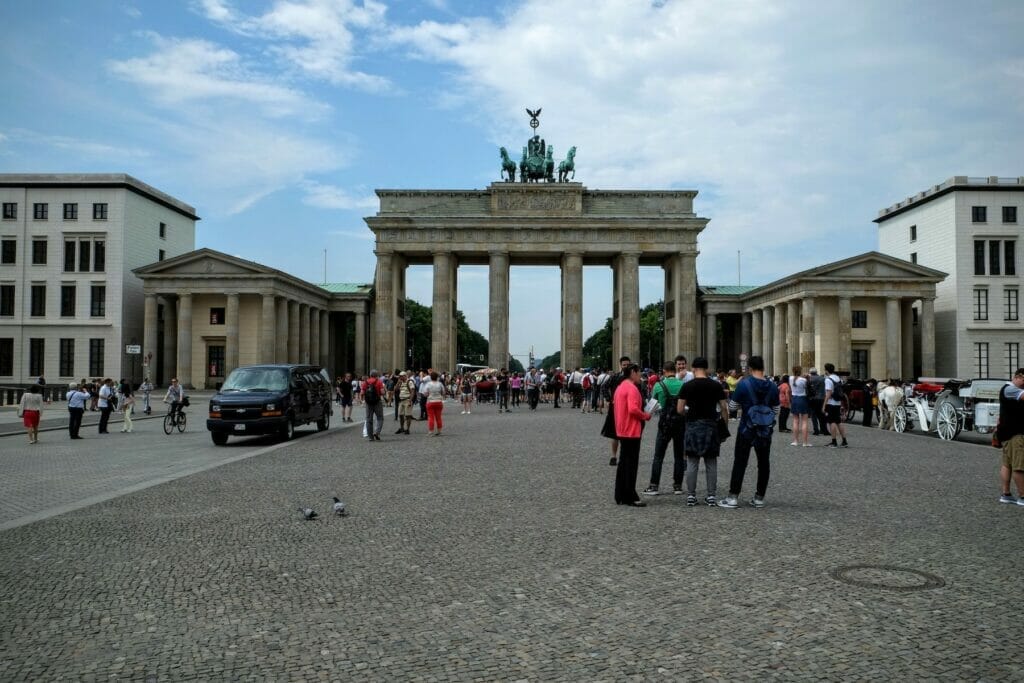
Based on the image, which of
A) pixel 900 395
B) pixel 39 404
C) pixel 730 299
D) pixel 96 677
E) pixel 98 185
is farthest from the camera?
pixel 730 299

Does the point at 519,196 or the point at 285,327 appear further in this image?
the point at 519,196

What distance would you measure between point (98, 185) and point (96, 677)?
6595 centimetres

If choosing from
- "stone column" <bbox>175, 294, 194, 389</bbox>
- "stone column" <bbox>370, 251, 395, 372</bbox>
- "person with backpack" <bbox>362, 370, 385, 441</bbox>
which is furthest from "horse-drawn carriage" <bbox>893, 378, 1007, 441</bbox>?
"stone column" <bbox>175, 294, 194, 389</bbox>

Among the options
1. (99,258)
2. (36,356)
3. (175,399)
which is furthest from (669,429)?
(36,356)

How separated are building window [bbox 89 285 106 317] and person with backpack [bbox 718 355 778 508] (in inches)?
2459

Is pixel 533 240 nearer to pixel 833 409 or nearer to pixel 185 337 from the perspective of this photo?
pixel 185 337

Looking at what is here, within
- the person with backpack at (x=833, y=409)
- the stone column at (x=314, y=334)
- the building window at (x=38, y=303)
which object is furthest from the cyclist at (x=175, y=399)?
the stone column at (x=314, y=334)

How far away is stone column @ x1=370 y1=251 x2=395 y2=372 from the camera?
6888 cm

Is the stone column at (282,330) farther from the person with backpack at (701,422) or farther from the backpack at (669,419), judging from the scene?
the person with backpack at (701,422)

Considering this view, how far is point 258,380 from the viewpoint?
74.0ft

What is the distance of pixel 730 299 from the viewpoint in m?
75.6

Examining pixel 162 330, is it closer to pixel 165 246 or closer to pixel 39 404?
pixel 165 246

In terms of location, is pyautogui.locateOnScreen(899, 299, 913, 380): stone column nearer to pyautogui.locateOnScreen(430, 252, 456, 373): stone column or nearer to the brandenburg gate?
the brandenburg gate

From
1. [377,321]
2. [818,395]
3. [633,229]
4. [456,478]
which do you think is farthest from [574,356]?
[456,478]
